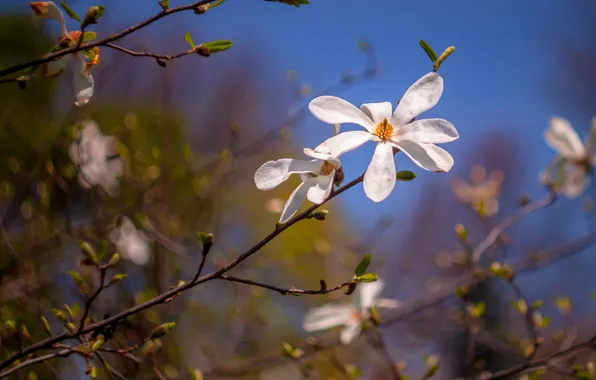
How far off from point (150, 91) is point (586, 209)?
119 inches

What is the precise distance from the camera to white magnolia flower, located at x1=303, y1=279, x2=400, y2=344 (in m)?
1.27

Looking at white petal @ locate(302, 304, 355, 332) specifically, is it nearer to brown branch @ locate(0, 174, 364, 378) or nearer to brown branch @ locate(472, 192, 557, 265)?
brown branch @ locate(472, 192, 557, 265)

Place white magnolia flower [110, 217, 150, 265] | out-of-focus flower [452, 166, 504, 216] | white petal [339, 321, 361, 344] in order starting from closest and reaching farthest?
1. white petal [339, 321, 361, 344]
2. white magnolia flower [110, 217, 150, 265]
3. out-of-focus flower [452, 166, 504, 216]

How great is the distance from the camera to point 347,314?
1.32m

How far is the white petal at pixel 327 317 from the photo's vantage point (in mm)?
1288

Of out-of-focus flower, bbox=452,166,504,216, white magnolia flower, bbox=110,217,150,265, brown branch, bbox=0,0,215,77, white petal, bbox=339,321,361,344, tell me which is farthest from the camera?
out-of-focus flower, bbox=452,166,504,216

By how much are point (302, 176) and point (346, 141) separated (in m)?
0.08

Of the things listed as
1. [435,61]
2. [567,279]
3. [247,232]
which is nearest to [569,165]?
[435,61]

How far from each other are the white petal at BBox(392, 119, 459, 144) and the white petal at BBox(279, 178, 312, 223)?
0.46ft

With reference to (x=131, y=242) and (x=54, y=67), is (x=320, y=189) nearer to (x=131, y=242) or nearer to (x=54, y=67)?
(x=54, y=67)

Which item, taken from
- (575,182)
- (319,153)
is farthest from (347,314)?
(319,153)

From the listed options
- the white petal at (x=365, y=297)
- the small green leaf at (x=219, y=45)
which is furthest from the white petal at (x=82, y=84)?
the white petal at (x=365, y=297)

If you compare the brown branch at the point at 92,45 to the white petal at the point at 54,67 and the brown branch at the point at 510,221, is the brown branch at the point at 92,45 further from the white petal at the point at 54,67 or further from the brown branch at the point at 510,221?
the brown branch at the point at 510,221

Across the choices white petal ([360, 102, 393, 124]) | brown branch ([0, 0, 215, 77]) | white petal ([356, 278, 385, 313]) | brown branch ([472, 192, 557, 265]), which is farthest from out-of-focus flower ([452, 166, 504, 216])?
brown branch ([0, 0, 215, 77])
